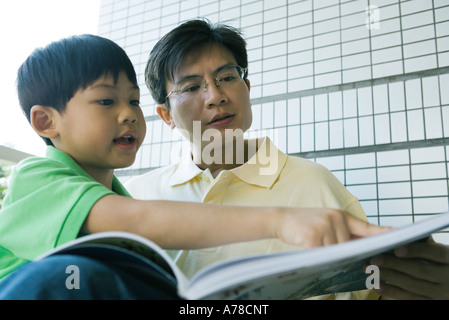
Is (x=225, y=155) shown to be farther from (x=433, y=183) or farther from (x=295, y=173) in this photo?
(x=433, y=183)

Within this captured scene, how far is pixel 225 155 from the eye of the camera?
1.15m

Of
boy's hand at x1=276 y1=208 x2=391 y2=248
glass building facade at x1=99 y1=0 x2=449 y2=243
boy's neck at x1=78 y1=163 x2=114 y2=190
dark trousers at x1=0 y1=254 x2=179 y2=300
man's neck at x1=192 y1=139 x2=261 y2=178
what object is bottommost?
dark trousers at x1=0 y1=254 x2=179 y2=300

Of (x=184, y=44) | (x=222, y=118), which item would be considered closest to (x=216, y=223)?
→ (x=222, y=118)

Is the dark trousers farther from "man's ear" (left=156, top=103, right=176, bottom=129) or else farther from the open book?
"man's ear" (left=156, top=103, right=176, bottom=129)

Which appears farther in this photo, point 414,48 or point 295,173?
point 414,48

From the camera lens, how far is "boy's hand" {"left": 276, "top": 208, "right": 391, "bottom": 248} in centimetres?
38

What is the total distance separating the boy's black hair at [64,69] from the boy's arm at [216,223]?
0.32 metres

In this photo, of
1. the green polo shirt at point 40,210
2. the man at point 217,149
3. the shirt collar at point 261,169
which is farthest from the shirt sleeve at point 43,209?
the shirt collar at point 261,169

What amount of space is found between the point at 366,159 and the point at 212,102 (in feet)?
4.16

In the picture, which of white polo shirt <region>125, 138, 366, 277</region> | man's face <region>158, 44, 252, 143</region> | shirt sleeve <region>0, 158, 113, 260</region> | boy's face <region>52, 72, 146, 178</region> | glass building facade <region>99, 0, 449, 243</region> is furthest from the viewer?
glass building facade <region>99, 0, 449, 243</region>

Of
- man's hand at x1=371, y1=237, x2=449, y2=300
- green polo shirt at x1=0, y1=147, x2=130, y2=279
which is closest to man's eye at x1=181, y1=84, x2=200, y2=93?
green polo shirt at x1=0, y1=147, x2=130, y2=279

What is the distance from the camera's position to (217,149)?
112 cm

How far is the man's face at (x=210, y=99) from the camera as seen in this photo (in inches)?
41.2
